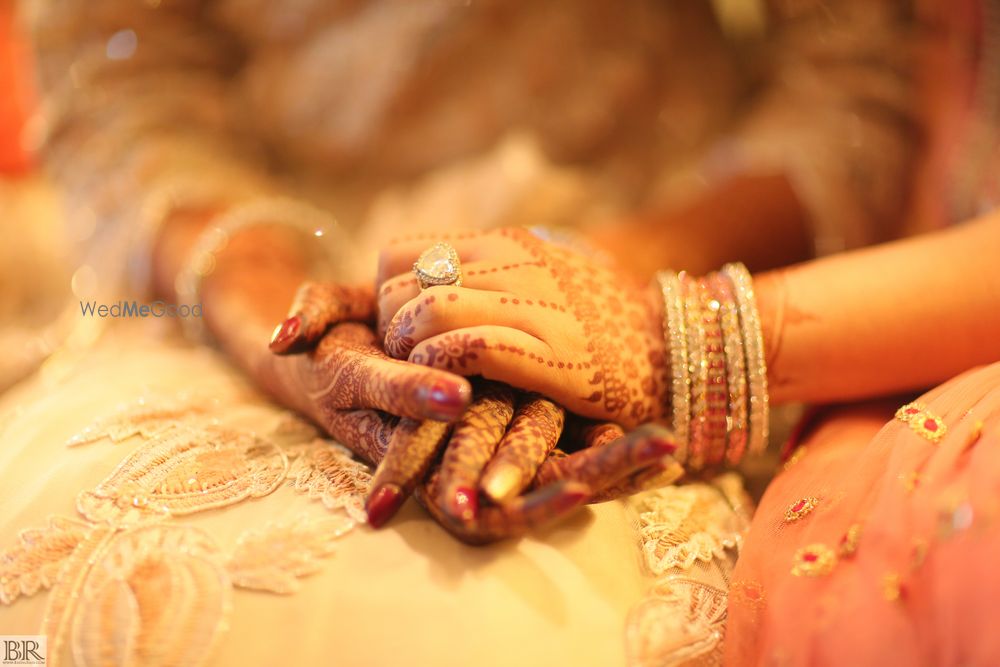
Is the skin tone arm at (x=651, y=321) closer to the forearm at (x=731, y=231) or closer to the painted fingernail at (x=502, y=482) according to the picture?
the painted fingernail at (x=502, y=482)

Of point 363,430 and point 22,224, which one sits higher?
point 22,224

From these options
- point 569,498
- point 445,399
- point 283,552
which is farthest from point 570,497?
point 283,552

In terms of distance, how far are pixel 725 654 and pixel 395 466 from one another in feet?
0.88

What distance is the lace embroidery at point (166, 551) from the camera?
0.45 meters

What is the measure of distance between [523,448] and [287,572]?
0.18 m

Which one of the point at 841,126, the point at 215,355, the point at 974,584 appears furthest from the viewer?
the point at 841,126

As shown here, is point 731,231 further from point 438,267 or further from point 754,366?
point 438,267

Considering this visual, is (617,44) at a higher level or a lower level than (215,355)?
higher

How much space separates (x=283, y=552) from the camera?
1.56ft

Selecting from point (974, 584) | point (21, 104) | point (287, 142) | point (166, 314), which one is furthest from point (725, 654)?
point (21, 104)

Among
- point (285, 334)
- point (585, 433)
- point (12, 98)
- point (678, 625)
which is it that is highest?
point (12, 98)

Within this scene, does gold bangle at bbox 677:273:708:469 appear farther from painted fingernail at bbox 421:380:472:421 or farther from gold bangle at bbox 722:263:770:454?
painted fingernail at bbox 421:380:472:421

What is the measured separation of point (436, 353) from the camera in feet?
1.66

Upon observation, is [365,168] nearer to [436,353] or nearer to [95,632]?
[436,353]
